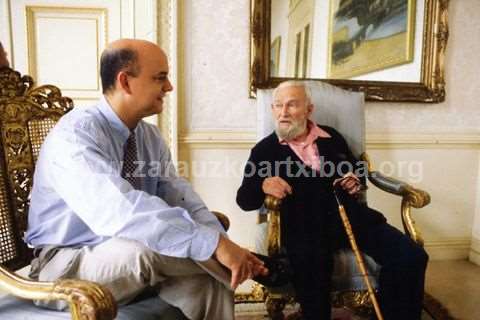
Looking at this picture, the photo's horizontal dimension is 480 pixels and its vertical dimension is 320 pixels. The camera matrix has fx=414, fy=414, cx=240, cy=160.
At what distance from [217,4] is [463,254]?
2.14 m

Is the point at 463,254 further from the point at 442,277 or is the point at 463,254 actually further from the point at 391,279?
the point at 391,279

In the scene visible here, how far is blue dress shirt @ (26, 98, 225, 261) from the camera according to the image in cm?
91

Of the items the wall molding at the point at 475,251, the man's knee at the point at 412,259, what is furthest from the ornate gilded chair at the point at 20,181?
the wall molding at the point at 475,251

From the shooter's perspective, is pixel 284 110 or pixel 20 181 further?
pixel 284 110

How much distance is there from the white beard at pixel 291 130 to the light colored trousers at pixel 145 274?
0.91 m

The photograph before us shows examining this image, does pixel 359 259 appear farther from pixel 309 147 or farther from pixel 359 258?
pixel 309 147

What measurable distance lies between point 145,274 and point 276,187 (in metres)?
0.76

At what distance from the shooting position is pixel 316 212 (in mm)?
1640

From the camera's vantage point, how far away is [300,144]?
70.9 inches

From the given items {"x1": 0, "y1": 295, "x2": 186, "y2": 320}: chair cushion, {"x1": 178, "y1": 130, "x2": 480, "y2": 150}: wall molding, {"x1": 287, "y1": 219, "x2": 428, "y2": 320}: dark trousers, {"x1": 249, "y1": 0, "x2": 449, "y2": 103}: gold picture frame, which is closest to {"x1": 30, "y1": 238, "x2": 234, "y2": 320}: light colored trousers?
{"x1": 0, "y1": 295, "x2": 186, "y2": 320}: chair cushion

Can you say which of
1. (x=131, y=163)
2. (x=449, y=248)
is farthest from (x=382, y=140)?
(x=131, y=163)

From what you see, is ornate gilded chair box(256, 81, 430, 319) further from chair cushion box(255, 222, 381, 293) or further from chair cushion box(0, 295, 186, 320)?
chair cushion box(0, 295, 186, 320)

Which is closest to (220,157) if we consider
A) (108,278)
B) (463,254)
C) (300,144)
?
(300,144)

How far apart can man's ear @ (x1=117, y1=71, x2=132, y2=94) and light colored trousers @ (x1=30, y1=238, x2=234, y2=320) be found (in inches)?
16.6
